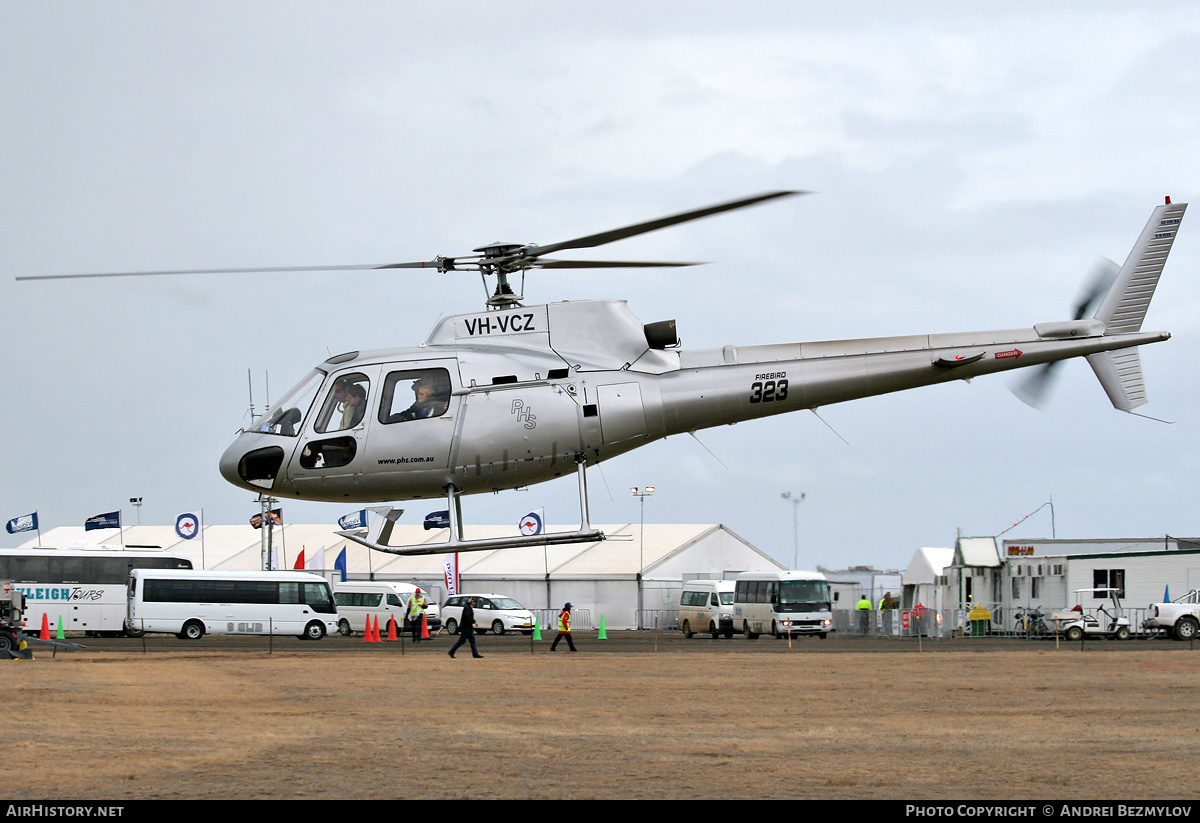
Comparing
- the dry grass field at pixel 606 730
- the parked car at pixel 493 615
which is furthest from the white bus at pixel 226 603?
the dry grass field at pixel 606 730

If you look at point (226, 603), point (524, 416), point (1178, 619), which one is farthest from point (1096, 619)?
point (524, 416)

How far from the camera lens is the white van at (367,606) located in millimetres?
50531

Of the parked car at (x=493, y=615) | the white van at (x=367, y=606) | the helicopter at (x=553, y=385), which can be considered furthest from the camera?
the white van at (x=367, y=606)

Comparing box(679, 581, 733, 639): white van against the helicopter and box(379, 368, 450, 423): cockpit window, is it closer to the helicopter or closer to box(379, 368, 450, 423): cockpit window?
the helicopter

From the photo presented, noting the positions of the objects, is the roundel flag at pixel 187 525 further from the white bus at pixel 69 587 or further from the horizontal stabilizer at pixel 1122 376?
the horizontal stabilizer at pixel 1122 376

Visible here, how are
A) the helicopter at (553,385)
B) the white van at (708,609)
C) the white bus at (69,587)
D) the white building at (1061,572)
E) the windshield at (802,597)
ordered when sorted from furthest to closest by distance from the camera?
the white van at (708,609) → the white bus at (69,587) → the windshield at (802,597) → the white building at (1061,572) → the helicopter at (553,385)

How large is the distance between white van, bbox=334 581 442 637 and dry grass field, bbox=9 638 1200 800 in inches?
914

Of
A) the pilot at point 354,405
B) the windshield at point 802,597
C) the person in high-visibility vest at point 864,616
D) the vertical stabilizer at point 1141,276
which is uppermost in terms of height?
the vertical stabilizer at point 1141,276

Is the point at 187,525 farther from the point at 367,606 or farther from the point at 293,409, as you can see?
the point at 293,409

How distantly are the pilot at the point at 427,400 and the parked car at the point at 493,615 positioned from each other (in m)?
30.7

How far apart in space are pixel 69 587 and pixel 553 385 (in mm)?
31479

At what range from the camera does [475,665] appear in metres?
27.4

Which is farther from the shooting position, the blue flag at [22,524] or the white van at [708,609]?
the blue flag at [22,524]

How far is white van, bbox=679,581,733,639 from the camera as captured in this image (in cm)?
4619
